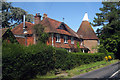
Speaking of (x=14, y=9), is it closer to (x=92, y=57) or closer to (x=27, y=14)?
(x=27, y=14)

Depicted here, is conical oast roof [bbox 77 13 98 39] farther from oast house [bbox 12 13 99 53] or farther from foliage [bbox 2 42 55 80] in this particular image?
foliage [bbox 2 42 55 80]

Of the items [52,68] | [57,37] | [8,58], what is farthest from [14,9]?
[8,58]

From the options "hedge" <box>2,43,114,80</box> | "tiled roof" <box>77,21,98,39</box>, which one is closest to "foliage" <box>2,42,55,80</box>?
"hedge" <box>2,43,114,80</box>

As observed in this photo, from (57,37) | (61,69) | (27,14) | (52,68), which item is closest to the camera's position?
(52,68)

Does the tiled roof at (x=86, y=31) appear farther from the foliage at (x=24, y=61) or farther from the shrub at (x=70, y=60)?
the foliage at (x=24, y=61)

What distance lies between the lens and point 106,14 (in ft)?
134

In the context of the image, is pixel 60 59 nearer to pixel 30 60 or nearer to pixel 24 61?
pixel 30 60

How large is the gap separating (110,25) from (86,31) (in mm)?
8377

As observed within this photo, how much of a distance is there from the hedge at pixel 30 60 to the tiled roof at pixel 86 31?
26128 mm

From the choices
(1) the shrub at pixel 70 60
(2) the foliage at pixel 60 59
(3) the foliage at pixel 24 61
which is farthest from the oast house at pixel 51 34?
(3) the foliage at pixel 24 61

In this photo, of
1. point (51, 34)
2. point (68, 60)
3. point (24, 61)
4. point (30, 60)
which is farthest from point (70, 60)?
point (51, 34)

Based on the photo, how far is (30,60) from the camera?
1173 centimetres

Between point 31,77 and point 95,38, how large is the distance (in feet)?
111

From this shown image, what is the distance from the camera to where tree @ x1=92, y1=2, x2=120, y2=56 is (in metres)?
38.0
